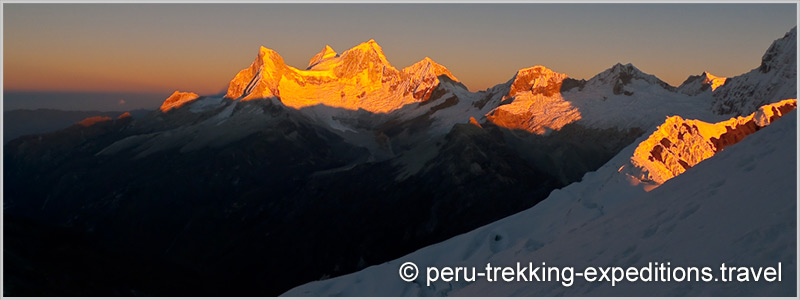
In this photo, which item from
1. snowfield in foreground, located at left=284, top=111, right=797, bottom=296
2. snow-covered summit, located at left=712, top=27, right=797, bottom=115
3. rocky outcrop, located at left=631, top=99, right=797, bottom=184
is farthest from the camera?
snow-covered summit, located at left=712, top=27, right=797, bottom=115

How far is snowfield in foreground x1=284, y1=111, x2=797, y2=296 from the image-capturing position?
706 inches

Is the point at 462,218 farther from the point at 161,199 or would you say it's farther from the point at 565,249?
the point at 565,249

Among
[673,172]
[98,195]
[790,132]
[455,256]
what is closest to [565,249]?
[790,132]

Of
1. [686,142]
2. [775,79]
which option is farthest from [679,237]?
[775,79]

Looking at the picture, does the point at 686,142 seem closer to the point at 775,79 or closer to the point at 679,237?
the point at 679,237

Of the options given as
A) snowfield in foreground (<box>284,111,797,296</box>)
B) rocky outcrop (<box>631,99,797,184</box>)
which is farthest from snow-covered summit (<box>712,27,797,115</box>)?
snowfield in foreground (<box>284,111,797,296</box>)

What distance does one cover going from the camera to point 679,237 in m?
20.8

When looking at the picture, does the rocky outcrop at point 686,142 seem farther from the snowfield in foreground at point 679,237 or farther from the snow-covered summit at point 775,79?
the snow-covered summit at point 775,79

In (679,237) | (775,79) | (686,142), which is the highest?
(679,237)

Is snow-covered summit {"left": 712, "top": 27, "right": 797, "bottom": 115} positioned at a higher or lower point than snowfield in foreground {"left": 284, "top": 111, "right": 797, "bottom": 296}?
lower

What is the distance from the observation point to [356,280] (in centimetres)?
3800

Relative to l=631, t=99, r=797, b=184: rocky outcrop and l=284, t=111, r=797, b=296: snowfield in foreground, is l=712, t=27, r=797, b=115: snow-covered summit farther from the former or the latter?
l=284, t=111, r=797, b=296: snowfield in foreground

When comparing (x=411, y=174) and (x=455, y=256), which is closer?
(x=455, y=256)

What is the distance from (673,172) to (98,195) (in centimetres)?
17216
